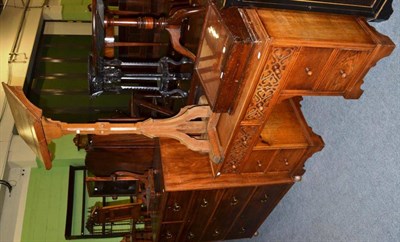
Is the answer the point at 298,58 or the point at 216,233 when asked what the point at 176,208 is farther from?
the point at 298,58

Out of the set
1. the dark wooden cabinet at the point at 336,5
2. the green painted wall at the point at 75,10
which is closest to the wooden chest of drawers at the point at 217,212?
the dark wooden cabinet at the point at 336,5

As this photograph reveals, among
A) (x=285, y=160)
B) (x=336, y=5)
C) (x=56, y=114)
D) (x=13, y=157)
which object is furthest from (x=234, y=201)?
(x=56, y=114)

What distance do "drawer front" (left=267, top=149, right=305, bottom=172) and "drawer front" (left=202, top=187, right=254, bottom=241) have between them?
0.22 m

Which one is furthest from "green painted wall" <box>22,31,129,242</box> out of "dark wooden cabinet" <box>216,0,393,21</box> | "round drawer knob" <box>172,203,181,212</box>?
"dark wooden cabinet" <box>216,0,393,21</box>

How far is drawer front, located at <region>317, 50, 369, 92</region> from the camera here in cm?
157

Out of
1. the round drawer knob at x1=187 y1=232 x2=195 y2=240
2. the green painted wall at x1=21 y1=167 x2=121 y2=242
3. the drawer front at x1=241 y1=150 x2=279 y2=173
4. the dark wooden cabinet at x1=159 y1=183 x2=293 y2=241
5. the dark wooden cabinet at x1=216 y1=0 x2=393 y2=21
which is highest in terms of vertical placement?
the dark wooden cabinet at x1=216 y1=0 x2=393 y2=21

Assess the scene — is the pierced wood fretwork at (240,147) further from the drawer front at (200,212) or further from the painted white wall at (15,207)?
the painted white wall at (15,207)

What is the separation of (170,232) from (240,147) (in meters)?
1.17

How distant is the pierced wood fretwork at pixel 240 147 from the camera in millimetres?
1855

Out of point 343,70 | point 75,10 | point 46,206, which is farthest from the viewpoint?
point 75,10

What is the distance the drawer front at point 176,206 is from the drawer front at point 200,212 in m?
0.06

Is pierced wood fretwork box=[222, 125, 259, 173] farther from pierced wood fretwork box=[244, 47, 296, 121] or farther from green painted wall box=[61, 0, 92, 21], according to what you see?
green painted wall box=[61, 0, 92, 21]

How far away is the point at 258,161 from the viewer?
7.18ft

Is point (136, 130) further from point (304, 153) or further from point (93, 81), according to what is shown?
point (304, 153)
